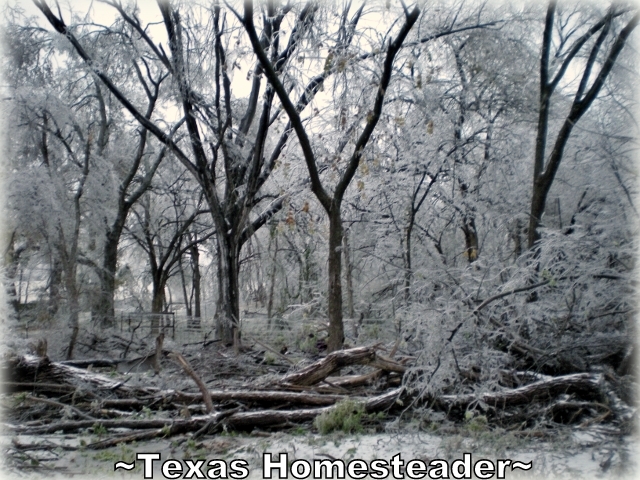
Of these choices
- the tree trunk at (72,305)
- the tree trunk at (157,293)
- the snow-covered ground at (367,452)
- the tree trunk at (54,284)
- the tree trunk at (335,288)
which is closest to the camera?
the snow-covered ground at (367,452)

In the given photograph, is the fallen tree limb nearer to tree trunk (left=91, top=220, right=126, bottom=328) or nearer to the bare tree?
the bare tree

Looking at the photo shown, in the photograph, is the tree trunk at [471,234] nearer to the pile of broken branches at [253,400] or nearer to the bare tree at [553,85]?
the bare tree at [553,85]

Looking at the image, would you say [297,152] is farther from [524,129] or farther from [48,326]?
[48,326]

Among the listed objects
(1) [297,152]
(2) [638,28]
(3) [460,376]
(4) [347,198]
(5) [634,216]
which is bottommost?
(3) [460,376]

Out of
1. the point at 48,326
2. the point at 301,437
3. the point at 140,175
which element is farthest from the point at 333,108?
the point at 140,175

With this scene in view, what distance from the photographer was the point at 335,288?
320 inches

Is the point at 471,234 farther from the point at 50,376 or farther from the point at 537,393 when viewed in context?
the point at 50,376

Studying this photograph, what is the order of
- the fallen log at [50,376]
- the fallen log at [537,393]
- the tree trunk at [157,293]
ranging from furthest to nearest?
1. the tree trunk at [157,293]
2. the fallen log at [50,376]
3. the fallen log at [537,393]

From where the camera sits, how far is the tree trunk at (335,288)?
8.00 metres

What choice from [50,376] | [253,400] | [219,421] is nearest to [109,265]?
[50,376]

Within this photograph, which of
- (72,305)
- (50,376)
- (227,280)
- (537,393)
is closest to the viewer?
(537,393)

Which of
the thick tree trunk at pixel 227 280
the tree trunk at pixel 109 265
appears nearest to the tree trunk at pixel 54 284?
the tree trunk at pixel 109 265

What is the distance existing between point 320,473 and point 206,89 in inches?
369

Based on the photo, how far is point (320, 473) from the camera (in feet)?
14.2
